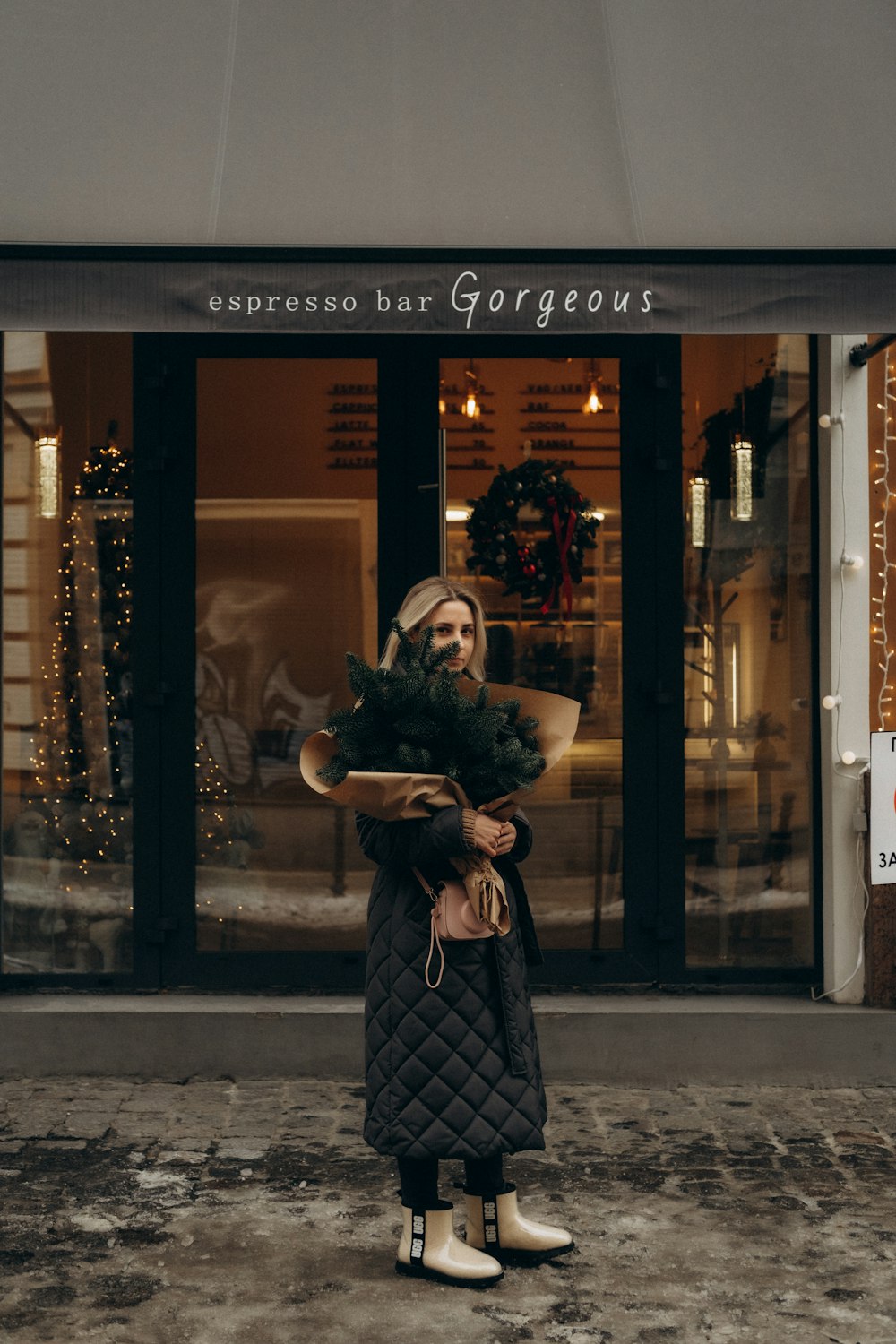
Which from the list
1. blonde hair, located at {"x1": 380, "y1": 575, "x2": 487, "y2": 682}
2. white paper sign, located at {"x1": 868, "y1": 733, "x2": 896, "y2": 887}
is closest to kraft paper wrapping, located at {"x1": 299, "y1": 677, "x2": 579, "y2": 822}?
blonde hair, located at {"x1": 380, "y1": 575, "x2": 487, "y2": 682}

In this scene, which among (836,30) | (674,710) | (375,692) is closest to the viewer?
(375,692)

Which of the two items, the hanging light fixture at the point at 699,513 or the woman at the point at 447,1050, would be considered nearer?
the woman at the point at 447,1050

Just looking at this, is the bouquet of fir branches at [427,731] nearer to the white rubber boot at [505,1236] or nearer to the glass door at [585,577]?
the white rubber boot at [505,1236]

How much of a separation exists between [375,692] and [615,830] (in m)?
2.83

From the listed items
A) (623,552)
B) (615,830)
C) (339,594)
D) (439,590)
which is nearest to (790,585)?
(623,552)

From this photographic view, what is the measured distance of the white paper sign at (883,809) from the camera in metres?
5.92

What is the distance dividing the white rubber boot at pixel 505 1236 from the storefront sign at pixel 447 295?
9.37 feet

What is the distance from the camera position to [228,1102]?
19.0ft

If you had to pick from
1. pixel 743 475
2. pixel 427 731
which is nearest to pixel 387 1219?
pixel 427 731

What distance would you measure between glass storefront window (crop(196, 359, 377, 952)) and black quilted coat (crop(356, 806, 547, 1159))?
2.50 meters

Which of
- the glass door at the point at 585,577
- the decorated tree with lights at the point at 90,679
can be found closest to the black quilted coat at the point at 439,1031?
the glass door at the point at 585,577

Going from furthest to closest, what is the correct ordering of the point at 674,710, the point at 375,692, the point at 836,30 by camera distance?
the point at 674,710
the point at 836,30
the point at 375,692

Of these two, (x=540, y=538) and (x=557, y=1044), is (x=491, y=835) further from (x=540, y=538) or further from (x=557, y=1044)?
(x=540, y=538)

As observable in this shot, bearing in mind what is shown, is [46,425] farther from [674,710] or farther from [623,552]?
[674,710]
